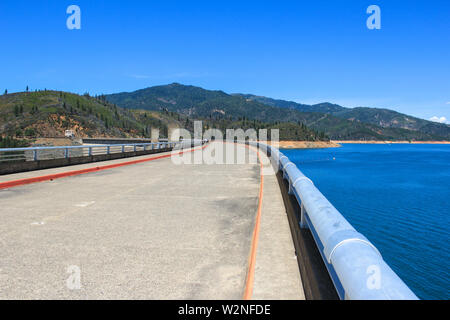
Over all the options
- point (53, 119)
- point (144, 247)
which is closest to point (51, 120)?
point (53, 119)

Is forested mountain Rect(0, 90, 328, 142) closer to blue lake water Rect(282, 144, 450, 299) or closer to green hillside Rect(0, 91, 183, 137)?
green hillside Rect(0, 91, 183, 137)

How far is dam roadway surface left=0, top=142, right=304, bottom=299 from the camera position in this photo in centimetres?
370

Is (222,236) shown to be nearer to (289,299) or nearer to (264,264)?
(264,264)

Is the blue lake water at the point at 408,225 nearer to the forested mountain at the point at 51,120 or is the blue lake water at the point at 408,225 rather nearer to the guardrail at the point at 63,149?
the guardrail at the point at 63,149

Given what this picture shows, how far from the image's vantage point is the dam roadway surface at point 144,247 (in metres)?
3.70

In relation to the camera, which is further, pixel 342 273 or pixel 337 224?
pixel 337 224

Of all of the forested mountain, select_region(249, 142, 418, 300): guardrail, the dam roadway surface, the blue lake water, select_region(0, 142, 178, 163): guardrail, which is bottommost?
the blue lake water

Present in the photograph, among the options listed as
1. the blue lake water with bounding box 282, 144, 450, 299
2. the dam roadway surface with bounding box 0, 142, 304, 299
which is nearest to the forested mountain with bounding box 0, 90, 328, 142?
the blue lake water with bounding box 282, 144, 450, 299

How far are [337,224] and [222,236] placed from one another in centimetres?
293

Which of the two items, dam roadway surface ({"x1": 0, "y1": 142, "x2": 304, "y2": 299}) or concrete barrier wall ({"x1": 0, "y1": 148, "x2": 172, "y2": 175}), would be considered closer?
dam roadway surface ({"x1": 0, "y1": 142, "x2": 304, "y2": 299})

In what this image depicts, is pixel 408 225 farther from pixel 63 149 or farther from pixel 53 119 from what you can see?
pixel 53 119

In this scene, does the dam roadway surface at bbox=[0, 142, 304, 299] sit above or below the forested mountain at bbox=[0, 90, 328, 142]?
below

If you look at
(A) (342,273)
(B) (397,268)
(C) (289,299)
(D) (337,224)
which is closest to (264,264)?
(C) (289,299)
